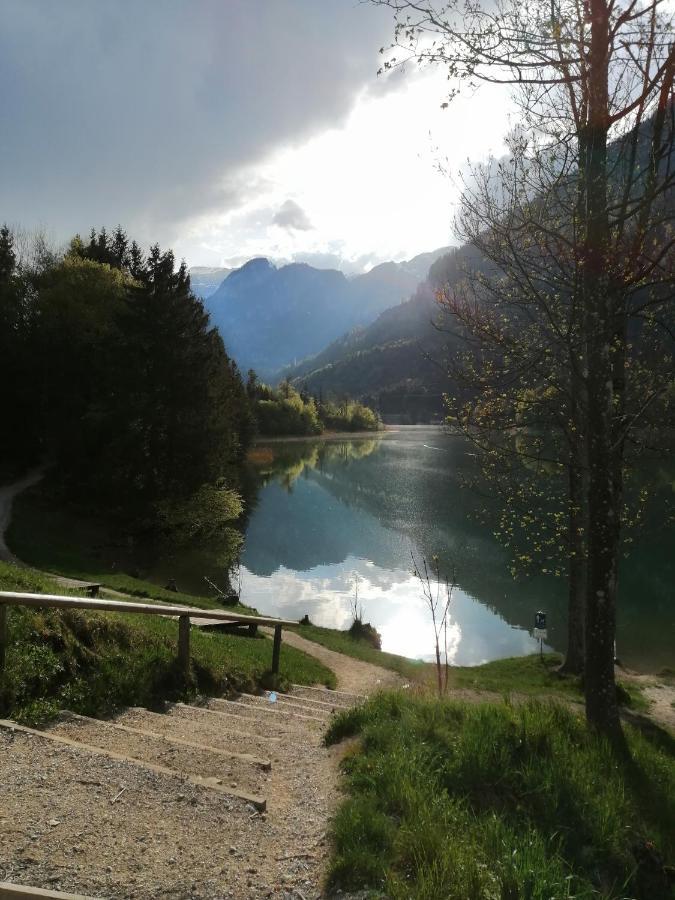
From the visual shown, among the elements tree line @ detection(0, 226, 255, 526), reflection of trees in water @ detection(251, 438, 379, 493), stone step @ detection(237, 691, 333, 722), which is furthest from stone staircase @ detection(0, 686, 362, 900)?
reflection of trees in water @ detection(251, 438, 379, 493)

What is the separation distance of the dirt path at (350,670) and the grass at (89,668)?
5016mm

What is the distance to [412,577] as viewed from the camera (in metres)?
32.5

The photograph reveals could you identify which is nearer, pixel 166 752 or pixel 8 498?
pixel 166 752

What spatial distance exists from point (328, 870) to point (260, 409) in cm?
11675

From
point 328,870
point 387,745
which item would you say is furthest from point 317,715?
point 328,870

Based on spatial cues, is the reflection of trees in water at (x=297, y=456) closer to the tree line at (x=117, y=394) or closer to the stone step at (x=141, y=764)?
the tree line at (x=117, y=394)

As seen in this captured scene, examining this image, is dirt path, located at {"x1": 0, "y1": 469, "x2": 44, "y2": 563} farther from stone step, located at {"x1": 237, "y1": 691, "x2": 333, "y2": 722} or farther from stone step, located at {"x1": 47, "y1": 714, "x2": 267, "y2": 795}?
stone step, located at {"x1": 47, "y1": 714, "x2": 267, "y2": 795}

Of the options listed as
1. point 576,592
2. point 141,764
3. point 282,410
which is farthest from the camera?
point 282,410

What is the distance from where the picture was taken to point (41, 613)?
7047 millimetres

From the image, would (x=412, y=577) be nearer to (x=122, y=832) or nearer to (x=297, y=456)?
(x=122, y=832)

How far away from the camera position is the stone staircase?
3486 mm

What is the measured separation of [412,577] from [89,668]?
27.1 meters

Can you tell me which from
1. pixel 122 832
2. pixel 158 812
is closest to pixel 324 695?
pixel 158 812

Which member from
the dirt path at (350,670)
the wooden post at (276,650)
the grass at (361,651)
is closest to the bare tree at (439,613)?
the grass at (361,651)
